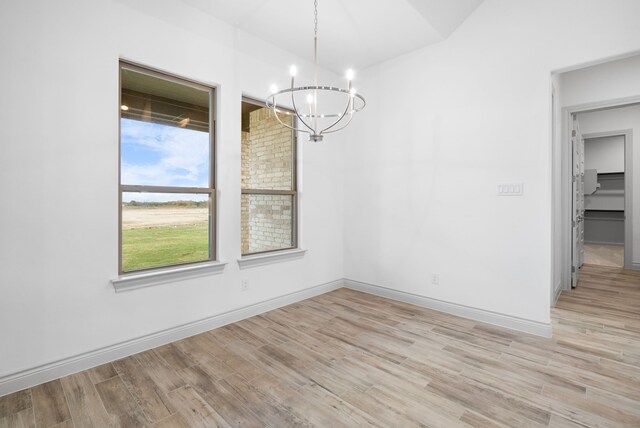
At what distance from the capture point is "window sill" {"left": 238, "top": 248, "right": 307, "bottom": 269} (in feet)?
11.0

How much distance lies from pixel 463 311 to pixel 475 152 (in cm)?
168

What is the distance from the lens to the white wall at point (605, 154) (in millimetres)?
8211

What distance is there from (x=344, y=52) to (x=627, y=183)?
5558 mm

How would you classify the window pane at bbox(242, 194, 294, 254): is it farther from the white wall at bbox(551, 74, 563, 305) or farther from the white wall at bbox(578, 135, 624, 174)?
the white wall at bbox(578, 135, 624, 174)

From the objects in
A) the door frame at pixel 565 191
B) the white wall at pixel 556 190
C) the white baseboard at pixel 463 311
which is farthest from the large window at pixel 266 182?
the door frame at pixel 565 191

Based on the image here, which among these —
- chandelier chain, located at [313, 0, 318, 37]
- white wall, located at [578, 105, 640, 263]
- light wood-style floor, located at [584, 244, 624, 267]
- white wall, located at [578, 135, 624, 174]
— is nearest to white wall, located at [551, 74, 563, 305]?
white wall, located at [578, 105, 640, 263]

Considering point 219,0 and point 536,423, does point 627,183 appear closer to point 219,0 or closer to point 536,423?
point 536,423

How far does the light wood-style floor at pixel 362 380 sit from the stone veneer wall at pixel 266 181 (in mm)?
953

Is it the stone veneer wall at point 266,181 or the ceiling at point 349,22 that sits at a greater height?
the ceiling at point 349,22

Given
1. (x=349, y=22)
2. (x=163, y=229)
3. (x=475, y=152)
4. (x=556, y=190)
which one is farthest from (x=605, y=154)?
(x=163, y=229)

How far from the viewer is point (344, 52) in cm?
379

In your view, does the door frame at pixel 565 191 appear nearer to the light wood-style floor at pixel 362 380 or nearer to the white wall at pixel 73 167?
the light wood-style floor at pixel 362 380

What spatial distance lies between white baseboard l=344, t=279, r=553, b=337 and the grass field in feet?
7.23

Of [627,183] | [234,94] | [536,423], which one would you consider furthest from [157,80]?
[627,183]
